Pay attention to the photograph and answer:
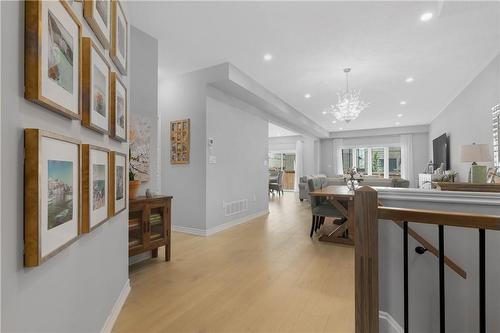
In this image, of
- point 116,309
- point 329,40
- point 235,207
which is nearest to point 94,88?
point 116,309

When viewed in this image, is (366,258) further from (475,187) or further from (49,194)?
(475,187)

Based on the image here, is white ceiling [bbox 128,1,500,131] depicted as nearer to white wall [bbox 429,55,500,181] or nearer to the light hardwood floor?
white wall [bbox 429,55,500,181]

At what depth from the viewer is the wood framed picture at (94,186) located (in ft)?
4.09

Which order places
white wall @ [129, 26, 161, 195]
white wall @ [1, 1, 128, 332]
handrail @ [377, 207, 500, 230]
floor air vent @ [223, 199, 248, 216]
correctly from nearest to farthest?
white wall @ [1, 1, 128, 332], handrail @ [377, 207, 500, 230], white wall @ [129, 26, 161, 195], floor air vent @ [223, 199, 248, 216]

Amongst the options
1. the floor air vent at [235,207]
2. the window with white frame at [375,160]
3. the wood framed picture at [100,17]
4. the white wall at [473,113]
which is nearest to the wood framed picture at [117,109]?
the wood framed picture at [100,17]

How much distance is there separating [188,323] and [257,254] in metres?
1.51

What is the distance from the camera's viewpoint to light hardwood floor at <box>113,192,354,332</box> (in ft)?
5.82

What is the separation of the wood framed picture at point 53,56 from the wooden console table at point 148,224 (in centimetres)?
157

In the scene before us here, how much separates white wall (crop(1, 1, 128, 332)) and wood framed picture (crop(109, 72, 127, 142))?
0.28 meters

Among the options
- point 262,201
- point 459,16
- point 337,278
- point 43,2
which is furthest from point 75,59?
point 262,201

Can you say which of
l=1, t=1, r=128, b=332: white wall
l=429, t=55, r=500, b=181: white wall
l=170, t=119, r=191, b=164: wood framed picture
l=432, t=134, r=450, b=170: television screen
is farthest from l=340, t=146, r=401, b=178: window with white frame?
l=1, t=1, r=128, b=332: white wall

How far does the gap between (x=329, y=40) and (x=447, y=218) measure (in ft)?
9.16

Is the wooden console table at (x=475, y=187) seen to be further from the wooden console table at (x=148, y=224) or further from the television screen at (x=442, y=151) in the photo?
the television screen at (x=442, y=151)

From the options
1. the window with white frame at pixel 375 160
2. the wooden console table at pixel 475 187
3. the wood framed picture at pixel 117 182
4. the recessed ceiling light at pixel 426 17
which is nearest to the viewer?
the wood framed picture at pixel 117 182
